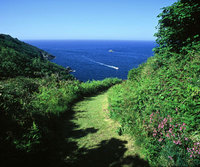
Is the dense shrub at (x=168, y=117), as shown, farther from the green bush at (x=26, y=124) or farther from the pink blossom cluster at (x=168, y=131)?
the green bush at (x=26, y=124)

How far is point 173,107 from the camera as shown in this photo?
4.40 meters

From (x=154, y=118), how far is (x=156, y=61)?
443cm

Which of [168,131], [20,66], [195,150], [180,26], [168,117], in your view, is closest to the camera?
[195,150]

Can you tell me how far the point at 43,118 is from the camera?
5914mm

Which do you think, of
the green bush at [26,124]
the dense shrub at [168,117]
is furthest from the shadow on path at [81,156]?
the dense shrub at [168,117]

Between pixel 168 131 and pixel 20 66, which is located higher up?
pixel 20 66

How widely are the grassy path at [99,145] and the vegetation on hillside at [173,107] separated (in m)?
0.45

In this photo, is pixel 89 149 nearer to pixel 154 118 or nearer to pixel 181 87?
pixel 154 118

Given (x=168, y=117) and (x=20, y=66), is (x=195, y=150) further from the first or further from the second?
(x=20, y=66)

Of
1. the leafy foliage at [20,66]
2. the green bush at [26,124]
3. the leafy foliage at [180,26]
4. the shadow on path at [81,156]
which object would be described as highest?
the leafy foliage at [180,26]

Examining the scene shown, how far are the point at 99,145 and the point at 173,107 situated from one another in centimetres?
297

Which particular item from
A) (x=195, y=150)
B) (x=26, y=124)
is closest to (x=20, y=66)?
(x=26, y=124)

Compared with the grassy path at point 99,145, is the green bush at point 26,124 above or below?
above

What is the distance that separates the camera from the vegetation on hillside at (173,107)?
3693 mm
